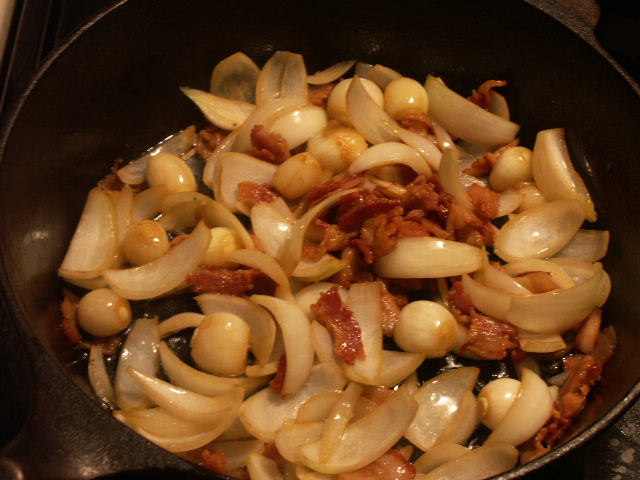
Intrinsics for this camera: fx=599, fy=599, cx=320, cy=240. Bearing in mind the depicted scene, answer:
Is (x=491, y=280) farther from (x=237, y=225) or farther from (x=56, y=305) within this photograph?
(x=56, y=305)

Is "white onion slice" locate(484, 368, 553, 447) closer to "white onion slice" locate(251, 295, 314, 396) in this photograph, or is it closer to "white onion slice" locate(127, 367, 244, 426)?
"white onion slice" locate(251, 295, 314, 396)

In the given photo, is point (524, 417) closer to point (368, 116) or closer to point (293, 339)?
point (293, 339)

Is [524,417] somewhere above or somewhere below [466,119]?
below

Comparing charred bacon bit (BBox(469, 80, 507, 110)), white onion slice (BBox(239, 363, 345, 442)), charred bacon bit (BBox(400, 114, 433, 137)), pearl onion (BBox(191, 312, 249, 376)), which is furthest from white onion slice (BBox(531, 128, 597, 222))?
pearl onion (BBox(191, 312, 249, 376))

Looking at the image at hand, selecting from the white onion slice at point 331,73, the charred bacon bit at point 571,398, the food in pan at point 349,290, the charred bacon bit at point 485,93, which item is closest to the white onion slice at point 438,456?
the food in pan at point 349,290

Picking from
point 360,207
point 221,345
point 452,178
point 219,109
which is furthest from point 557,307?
point 219,109

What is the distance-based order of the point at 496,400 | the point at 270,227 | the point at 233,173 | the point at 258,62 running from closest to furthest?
the point at 496,400 → the point at 270,227 → the point at 233,173 → the point at 258,62
